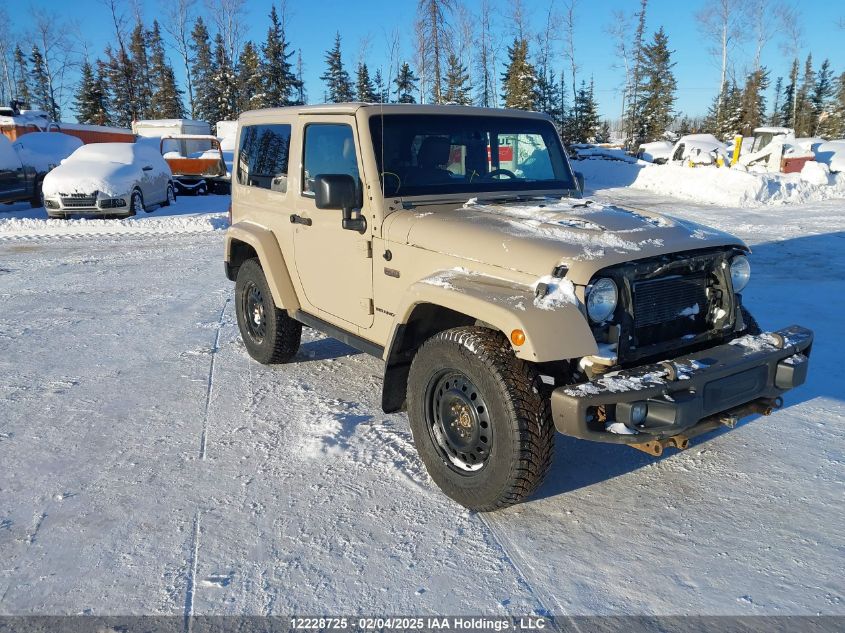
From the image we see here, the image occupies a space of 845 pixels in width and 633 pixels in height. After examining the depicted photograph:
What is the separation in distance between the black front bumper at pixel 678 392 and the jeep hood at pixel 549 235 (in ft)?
1.68

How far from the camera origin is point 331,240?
14.1ft

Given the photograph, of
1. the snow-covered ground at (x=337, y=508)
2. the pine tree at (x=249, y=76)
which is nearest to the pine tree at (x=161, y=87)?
the pine tree at (x=249, y=76)

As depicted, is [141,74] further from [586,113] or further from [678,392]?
[678,392]

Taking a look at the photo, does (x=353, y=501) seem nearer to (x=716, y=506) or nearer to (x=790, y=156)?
(x=716, y=506)

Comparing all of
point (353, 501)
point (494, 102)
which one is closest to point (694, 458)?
point (353, 501)

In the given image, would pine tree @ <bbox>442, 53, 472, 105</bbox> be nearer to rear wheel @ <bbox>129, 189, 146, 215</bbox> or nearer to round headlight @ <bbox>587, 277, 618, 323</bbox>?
rear wheel @ <bbox>129, 189, 146, 215</bbox>

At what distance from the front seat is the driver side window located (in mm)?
372

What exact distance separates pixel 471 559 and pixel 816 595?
4.58 ft

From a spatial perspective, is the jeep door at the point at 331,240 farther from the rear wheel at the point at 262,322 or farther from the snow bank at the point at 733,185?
the snow bank at the point at 733,185

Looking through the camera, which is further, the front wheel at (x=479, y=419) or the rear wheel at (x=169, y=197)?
the rear wheel at (x=169, y=197)

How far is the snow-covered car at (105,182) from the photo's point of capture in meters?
13.4

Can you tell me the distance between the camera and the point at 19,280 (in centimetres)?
870

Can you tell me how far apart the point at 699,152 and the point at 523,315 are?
26529 mm

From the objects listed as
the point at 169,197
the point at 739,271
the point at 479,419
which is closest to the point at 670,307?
the point at 739,271
